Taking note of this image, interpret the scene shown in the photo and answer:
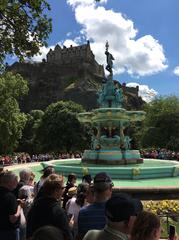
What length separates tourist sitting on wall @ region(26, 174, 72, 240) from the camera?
446 cm

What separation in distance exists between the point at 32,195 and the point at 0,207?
6.14 feet

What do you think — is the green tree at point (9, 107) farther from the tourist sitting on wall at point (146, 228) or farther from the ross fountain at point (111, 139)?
the tourist sitting on wall at point (146, 228)

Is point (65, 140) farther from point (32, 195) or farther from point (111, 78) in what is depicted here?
point (32, 195)

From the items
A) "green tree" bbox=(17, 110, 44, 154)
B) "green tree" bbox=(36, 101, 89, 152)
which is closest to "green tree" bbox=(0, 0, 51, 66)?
"green tree" bbox=(36, 101, 89, 152)

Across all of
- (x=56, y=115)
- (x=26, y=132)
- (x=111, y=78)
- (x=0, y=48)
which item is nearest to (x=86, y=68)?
(x=26, y=132)

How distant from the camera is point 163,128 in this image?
196 feet

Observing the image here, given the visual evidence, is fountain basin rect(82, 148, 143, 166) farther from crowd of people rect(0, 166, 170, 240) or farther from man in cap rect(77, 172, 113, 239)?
man in cap rect(77, 172, 113, 239)

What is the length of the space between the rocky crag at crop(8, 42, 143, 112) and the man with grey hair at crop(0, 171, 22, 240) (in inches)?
3710

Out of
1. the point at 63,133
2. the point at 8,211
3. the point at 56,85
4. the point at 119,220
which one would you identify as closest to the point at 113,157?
the point at 8,211

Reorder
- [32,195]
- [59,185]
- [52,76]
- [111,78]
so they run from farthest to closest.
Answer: [52,76] < [111,78] < [32,195] < [59,185]

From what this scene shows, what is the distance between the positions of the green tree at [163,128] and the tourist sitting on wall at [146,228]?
53.9m

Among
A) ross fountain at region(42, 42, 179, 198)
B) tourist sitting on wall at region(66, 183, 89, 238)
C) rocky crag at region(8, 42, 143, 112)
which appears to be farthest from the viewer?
rocky crag at region(8, 42, 143, 112)

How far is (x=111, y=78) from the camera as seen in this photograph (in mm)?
28031

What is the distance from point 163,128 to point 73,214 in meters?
55.4
